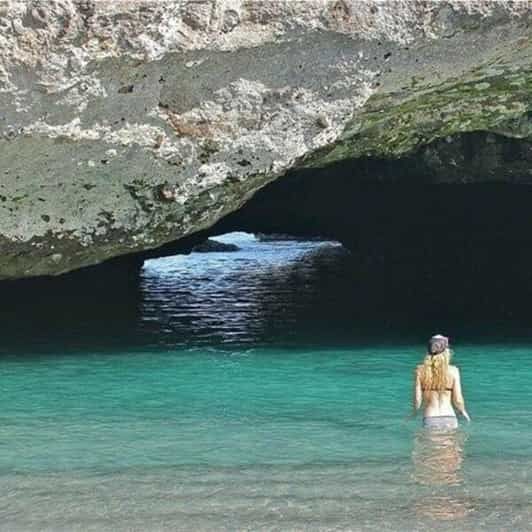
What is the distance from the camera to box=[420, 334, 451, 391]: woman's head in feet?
26.0

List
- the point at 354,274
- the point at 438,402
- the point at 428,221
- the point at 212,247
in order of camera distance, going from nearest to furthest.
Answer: the point at 438,402 < the point at 428,221 < the point at 354,274 < the point at 212,247

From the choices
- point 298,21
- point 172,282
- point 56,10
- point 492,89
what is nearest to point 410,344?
point 492,89

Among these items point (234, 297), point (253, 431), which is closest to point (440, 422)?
point (253, 431)

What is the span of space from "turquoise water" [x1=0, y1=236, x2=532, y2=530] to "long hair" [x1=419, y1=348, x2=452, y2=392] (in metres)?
0.44

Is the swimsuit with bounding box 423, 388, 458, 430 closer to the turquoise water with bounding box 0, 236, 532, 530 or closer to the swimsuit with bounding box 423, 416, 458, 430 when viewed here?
the swimsuit with bounding box 423, 416, 458, 430

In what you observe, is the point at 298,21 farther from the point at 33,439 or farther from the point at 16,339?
the point at 16,339

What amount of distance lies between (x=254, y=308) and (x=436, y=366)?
36.8ft

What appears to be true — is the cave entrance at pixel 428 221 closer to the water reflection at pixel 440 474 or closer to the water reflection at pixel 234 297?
the water reflection at pixel 234 297

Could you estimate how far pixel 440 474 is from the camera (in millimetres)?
6977

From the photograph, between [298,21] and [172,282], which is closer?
[298,21]

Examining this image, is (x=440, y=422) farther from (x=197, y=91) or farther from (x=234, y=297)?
(x=234, y=297)

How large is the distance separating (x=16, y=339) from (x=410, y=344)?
6.16 metres

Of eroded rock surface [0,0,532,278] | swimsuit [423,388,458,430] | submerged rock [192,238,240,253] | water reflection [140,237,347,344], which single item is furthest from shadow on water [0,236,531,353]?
submerged rock [192,238,240,253]

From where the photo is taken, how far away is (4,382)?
1115cm
